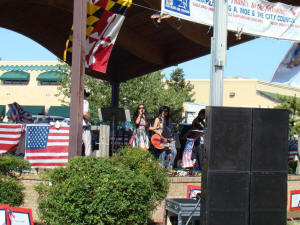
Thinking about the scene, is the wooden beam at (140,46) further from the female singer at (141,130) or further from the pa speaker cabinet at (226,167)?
the pa speaker cabinet at (226,167)

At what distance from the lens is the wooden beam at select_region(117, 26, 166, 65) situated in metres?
15.1

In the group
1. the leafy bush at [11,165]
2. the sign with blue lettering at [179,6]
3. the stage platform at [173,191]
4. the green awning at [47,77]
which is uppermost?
the green awning at [47,77]

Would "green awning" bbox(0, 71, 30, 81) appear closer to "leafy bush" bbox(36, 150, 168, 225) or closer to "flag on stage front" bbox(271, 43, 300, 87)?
"flag on stage front" bbox(271, 43, 300, 87)

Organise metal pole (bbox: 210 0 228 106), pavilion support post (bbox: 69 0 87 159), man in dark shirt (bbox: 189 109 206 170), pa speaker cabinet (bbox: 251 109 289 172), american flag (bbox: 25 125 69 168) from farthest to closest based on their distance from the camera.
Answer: man in dark shirt (bbox: 189 109 206 170)
american flag (bbox: 25 125 69 168)
pavilion support post (bbox: 69 0 87 159)
metal pole (bbox: 210 0 228 106)
pa speaker cabinet (bbox: 251 109 289 172)

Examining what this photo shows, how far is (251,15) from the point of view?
10625mm

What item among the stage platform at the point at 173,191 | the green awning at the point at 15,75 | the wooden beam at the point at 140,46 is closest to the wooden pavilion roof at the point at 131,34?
the wooden beam at the point at 140,46

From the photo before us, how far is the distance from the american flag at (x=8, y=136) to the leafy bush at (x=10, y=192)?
249 centimetres

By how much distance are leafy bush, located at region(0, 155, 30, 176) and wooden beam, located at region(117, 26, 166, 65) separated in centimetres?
769

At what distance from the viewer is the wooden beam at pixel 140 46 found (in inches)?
594

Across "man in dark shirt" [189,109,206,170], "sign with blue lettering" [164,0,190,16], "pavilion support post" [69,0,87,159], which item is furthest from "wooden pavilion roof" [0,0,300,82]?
"pavilion support post" [69,0,87,159]

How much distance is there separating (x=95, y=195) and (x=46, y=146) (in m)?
3.30

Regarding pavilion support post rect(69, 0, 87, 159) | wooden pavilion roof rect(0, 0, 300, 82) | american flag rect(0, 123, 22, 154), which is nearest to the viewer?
pavilion support post rect(69, 0, 87, 159)

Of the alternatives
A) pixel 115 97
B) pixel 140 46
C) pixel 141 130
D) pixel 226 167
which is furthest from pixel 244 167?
pixel 115 97

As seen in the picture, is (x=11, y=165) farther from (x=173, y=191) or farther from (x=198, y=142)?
(x=198, y=142)
